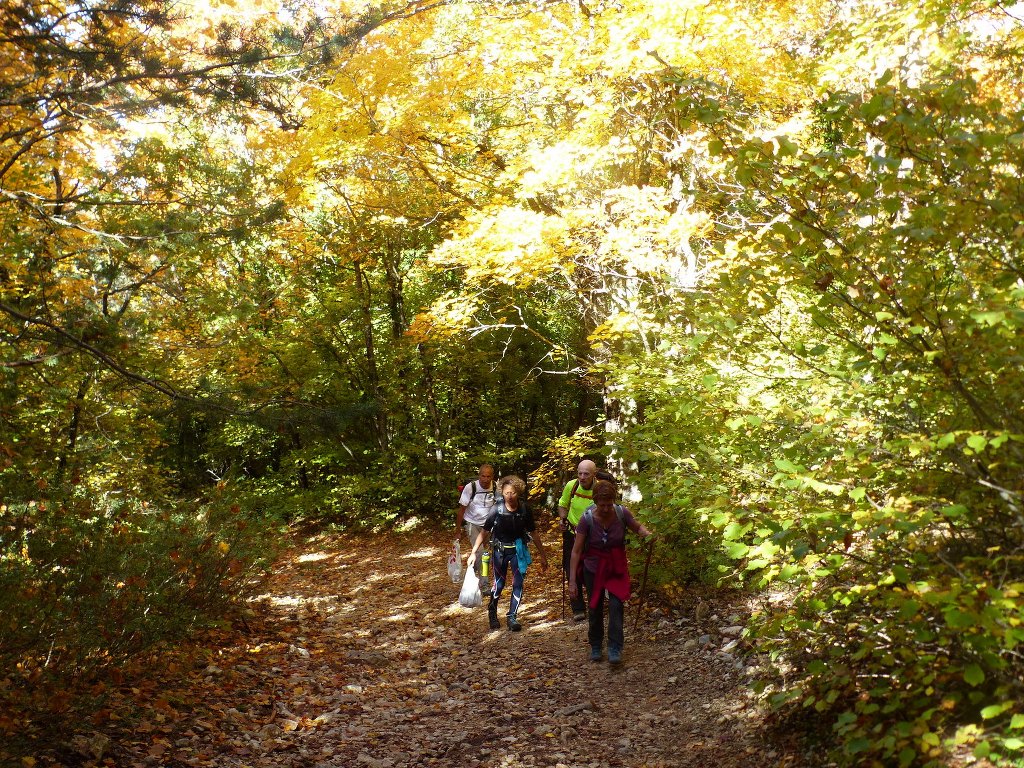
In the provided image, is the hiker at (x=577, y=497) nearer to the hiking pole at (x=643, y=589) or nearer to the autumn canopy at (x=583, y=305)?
the autumn canopy at (x=583, y=305)

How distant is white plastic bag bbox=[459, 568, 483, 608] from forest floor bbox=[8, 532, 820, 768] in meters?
0.25

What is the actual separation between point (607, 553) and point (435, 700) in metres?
1.97

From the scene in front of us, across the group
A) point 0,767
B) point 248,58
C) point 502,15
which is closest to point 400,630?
point 0,767

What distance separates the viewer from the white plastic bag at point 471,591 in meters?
9.03

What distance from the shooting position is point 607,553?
671 centimetres

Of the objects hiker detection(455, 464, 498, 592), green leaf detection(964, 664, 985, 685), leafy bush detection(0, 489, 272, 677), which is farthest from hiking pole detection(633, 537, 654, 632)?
green leaf detection(964, 664, 985, 685)

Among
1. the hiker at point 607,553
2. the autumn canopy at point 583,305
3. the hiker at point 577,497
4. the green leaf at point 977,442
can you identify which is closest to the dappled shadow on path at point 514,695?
the hiker at point 607,553

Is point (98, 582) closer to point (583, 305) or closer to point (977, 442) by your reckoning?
point (977, 442)

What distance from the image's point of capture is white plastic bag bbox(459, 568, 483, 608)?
903 centimetres

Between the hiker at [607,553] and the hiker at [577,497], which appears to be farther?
the hiker at [577,497]

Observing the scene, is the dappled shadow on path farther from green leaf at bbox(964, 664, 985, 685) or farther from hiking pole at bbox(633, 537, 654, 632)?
green leaf at bbox(964, 664, 985, 685)

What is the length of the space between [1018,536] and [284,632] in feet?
23.5

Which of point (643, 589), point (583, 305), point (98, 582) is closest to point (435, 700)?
point (643, 589)

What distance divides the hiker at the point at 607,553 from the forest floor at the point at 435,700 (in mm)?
480
